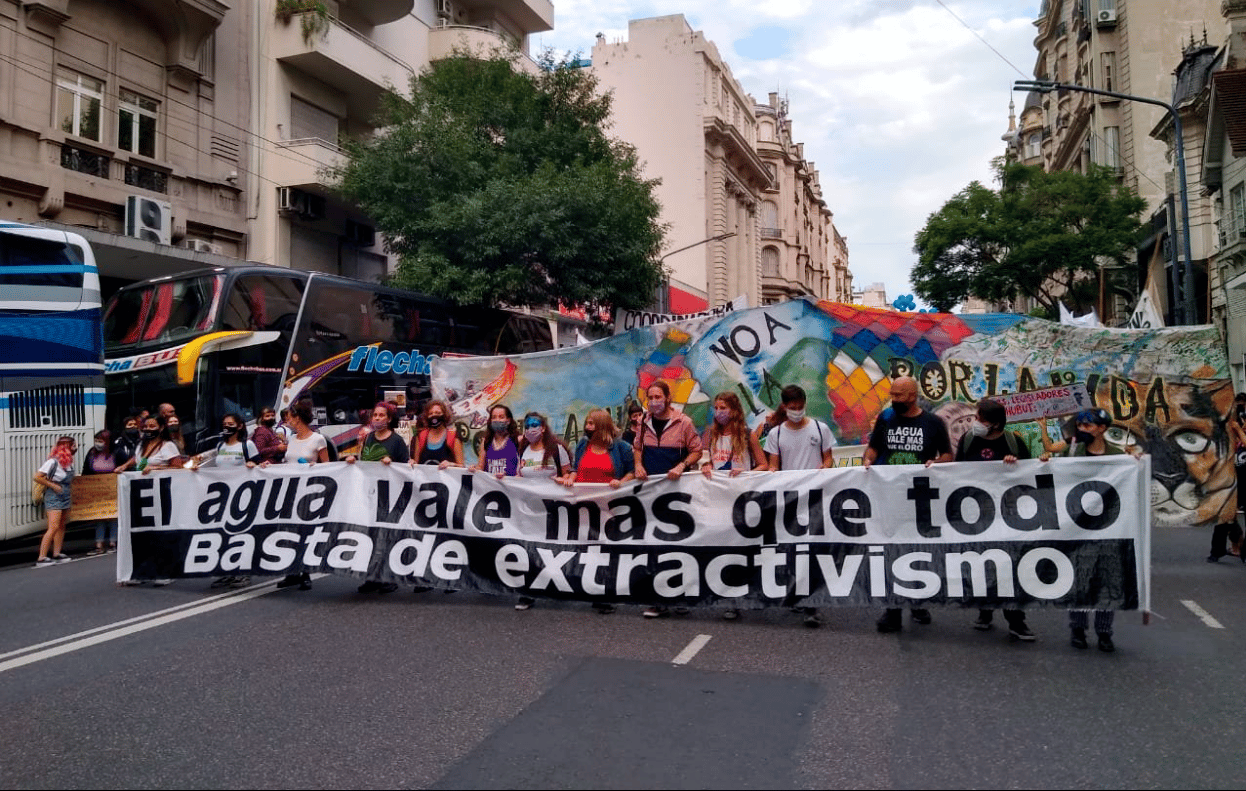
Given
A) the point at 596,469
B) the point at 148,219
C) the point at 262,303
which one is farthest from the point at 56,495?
the point at 148,219

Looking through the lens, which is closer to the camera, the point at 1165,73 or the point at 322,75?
the point at 322,75

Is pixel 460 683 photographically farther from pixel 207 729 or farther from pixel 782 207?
pixel 782 207

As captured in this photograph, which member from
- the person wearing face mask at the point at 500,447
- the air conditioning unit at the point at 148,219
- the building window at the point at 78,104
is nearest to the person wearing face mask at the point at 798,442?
the person wearing face mask at the point at 500,447

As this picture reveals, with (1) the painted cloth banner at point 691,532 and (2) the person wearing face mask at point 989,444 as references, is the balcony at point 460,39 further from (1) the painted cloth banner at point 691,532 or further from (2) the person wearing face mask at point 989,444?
(2) the person wearing face mask at point 989,444

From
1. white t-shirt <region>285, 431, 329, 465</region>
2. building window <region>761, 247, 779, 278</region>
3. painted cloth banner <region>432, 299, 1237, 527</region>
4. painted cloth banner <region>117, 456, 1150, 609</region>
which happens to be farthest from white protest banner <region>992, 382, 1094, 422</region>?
building window <region>761, 247, 779, 278</region>

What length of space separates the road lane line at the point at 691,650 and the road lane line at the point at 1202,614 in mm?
3646

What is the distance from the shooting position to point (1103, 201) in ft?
104

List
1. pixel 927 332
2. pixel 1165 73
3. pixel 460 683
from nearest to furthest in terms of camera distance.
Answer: pixel 460 683 < pixel 927 332 < pixel 1165 73

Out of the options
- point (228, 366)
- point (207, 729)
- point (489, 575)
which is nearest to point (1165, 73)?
point (228, 366)

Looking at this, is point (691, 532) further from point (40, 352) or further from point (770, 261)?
point (770, 261)

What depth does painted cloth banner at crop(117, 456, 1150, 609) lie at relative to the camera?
6598 mm

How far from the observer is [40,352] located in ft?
38.5

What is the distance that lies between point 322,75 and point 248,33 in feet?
6.75

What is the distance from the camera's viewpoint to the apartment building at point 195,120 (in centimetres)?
1842
